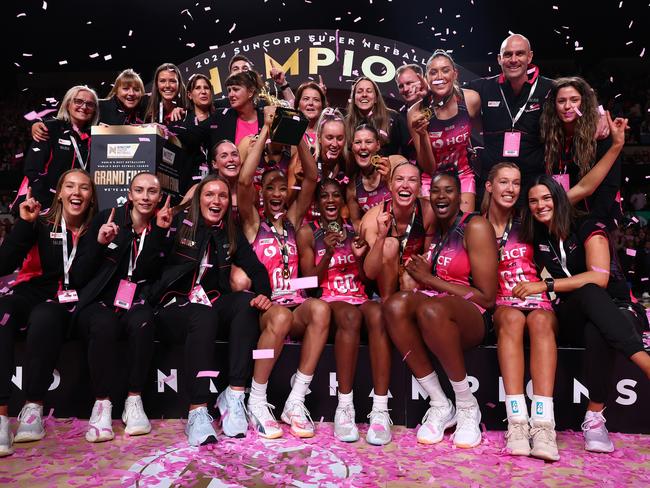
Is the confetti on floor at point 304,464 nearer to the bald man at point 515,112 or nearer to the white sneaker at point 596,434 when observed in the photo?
the white sneaker at point 596,434

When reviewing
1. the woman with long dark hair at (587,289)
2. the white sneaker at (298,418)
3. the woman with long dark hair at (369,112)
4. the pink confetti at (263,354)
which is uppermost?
the woman with long dark hair at (369,112)

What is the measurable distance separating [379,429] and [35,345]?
1.53m

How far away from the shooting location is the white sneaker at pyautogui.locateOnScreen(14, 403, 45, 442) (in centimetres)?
252

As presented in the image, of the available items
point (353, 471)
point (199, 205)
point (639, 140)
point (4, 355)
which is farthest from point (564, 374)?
point (639, 140)

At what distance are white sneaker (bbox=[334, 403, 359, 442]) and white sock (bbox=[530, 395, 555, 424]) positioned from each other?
0.76m

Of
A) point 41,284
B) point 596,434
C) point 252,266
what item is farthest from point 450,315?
point 41,284

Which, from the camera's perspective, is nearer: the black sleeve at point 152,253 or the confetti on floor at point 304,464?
the confetti on floor at point 304,464

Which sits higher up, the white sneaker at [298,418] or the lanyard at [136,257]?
the lanyard at [136,257]

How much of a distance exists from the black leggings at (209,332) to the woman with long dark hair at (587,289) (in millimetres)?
1235

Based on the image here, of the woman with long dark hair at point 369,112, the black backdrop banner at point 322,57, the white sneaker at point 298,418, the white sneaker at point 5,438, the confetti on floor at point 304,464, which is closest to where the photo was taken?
the confetti on floor at point 304,464

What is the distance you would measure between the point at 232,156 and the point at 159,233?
0.60 m

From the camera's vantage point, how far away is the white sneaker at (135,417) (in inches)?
103

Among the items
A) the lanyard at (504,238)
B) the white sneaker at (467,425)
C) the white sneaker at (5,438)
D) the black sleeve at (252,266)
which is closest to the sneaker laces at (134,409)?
the white sneaker at (5,438)

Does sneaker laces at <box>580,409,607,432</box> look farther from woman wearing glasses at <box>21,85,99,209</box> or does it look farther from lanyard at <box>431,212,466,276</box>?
woman wearing glasses at <box>21,85,99,209</box>
